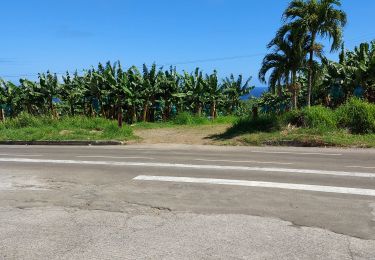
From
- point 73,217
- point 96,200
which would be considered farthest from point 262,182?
point 73,217

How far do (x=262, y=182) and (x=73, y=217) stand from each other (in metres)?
4.14

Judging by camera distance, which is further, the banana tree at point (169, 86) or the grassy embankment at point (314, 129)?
the banana tree at point (169, 86)

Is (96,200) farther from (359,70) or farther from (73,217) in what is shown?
(359,70)

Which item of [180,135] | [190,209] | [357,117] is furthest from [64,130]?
[190,209]

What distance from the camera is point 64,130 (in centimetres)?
2339

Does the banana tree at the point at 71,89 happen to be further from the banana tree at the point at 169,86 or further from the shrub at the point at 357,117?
the shrub at the point at 357,117

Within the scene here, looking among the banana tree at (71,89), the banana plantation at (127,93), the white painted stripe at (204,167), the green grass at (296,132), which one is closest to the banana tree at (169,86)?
the banana plantation at (127,93)

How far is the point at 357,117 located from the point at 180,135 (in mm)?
8121

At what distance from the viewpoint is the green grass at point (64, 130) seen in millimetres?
21562

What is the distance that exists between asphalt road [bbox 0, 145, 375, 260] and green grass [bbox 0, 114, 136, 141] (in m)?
8.64

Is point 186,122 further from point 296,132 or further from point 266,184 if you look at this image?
point 266,184

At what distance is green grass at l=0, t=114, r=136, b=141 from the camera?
21.6 m

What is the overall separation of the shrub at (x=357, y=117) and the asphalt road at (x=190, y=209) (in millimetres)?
6135

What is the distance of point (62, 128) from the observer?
2375 cm
